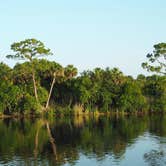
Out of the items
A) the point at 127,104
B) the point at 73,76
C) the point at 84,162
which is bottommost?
the point at 84,162

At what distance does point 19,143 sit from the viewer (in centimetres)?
4703

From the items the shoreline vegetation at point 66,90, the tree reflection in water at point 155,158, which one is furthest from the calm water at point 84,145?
the shoreline vegetation at point 66,90

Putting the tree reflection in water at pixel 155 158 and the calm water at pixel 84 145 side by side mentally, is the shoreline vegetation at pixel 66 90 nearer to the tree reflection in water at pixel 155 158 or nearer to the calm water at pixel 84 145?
the calm water at pixel 84 145

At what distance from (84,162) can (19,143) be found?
13.0 meters

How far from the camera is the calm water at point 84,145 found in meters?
36.3

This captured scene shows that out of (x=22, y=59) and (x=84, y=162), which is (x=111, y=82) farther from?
(x=84, y=162)

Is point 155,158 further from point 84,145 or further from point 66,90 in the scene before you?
point 66,90

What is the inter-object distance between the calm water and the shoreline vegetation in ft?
66.2

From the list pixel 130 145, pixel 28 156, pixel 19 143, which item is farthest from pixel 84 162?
pixel 19 143

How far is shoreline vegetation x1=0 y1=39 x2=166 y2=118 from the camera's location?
84.1 meters

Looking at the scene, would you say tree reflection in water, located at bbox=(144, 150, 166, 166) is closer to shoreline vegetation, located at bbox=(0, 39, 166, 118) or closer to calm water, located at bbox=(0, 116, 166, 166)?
calm water, located at bbox=(0, 116, 166, 166)

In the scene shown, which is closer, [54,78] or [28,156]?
[28,156]

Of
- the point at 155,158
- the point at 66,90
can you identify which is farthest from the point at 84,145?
the point at 66,90

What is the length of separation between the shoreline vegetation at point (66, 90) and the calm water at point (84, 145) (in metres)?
20.2
